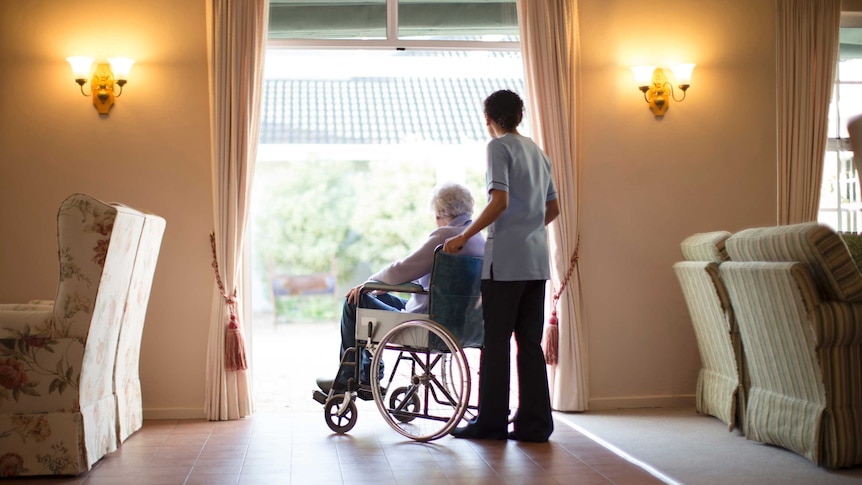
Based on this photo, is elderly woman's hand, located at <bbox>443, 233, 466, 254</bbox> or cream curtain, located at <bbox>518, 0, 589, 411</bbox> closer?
elderly woman's hand, located at <bbox>443, 233, 466, 254</bbox>

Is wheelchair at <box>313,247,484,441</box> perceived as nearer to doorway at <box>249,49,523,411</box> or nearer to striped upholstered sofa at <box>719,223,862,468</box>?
doorway at <box>249,49,523,411</box>

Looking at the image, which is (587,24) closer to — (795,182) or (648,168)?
(648,168)

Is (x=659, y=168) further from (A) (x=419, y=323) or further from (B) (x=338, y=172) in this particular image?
(B) (x=338, y=172)

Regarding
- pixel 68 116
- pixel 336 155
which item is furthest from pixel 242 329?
pixel 336 155

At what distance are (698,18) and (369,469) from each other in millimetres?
3349

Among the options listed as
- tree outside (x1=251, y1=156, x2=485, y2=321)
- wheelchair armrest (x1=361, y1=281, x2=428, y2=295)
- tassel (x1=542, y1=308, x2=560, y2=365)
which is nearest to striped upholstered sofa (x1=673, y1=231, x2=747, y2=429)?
tassel (x1=542, y1=308, x2=560, y2=365)

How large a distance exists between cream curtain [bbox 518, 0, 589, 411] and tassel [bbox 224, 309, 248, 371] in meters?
1.73

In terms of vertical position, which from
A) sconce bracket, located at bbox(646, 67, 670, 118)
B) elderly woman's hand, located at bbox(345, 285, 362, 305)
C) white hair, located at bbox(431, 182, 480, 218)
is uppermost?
sconce bracket, located at bbox(646, 67, 670, 118)

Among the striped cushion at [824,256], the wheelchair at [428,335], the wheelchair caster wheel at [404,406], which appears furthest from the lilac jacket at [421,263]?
the striped cushion at [824,256]

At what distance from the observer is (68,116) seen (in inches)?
178

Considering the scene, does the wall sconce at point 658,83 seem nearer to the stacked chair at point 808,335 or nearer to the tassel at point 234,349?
the stacked chair at point 808,335

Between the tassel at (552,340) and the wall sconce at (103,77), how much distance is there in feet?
8.80

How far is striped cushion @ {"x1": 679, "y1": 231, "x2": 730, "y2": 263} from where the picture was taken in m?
4.02

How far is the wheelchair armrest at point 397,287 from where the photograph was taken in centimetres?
376
